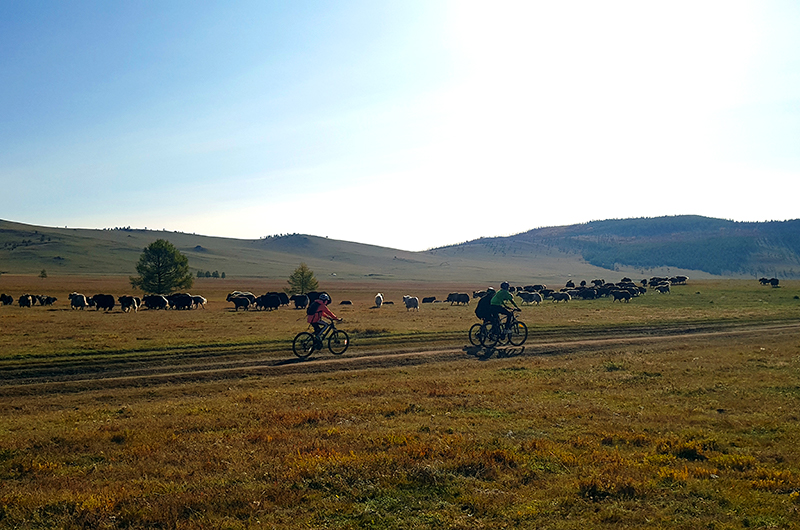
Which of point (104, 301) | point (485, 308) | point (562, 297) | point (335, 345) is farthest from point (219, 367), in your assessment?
point (562, 297)

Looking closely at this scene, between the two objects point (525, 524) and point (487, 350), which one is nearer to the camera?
point (525, 524)

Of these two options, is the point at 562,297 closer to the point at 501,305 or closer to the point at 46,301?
the point at 501,305

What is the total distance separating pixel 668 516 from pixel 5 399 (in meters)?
15.3

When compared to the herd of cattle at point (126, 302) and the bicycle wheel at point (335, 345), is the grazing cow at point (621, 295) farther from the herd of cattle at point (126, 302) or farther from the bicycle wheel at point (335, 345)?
the bicycle wheel at point (335, 345)

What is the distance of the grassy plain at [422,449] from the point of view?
6641 mm

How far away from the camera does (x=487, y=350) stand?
76.0ft

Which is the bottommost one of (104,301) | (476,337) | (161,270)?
(476,337)

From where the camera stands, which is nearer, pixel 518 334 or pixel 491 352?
pixel 491 352

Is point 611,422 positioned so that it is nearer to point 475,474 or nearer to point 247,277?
point 475,474

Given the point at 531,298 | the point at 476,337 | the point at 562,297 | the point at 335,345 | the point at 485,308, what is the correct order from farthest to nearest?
the point at 562,297, the point at 531,298, the point at 476,337, the point at 485,308, the point at 335,345

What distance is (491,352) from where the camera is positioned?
2267 centimetres

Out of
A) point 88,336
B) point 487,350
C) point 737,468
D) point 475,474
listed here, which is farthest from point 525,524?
point 88,336

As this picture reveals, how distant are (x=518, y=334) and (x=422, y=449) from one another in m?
16.8

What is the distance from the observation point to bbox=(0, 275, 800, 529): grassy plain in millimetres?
6641
